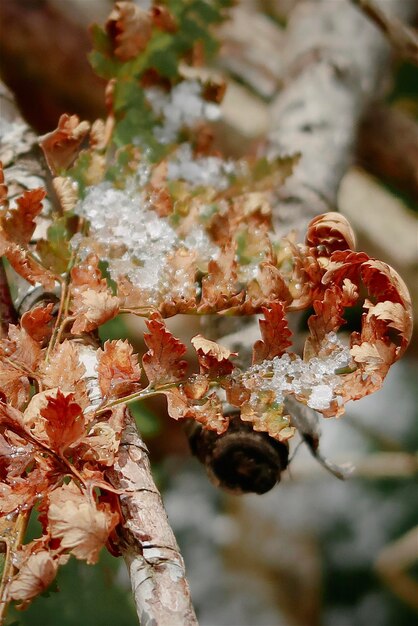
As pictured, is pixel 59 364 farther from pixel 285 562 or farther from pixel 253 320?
pixel 285 562

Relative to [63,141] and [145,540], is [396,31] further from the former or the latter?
[145,540]

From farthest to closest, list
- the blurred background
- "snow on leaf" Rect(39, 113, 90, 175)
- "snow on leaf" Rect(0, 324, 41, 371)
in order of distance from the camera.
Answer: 1. the blurred background
2. "snow on leaf" Rect(39, 113, 90, 175)
3. "snow on leaf" Rect(0, 324, 41, 371)

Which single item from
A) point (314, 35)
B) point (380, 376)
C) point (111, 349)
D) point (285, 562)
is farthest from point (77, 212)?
point (285, 562)

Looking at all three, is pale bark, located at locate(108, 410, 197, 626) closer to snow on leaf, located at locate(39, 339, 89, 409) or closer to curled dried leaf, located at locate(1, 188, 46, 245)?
snow on leaf, located at locate(39, 339, 89, 409)

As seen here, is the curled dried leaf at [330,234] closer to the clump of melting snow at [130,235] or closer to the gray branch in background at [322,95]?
the clump of melting snow at [130,235]

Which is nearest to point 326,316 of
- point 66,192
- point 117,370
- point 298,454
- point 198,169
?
point 117,370

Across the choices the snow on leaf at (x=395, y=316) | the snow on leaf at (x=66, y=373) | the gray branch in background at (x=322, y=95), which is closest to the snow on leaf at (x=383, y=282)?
the snow on leaf at (x=395, y=316)

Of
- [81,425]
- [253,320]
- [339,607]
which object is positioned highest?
[81,425]

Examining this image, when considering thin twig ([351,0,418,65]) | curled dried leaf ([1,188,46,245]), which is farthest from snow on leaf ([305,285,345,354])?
thin twig ([351,0,418,65])
